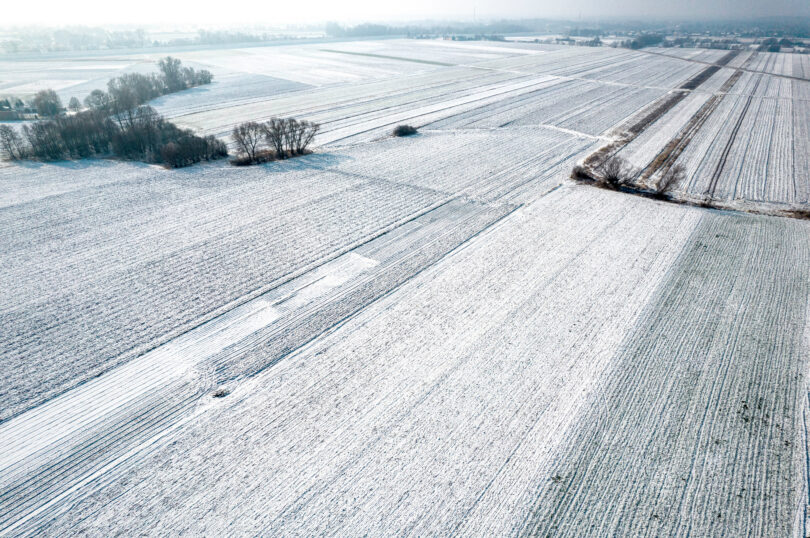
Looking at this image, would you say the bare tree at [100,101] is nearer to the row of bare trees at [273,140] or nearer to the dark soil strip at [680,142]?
the row of bare trees at [273,140]

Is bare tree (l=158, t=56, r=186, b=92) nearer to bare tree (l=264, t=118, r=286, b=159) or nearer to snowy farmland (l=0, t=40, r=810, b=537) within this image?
snowy farmland (l=0, t=40, r=810, b=537)

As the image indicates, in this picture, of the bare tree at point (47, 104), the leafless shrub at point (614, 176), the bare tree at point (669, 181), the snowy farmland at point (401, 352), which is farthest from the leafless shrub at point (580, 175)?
the bare tree at point (47, 104)

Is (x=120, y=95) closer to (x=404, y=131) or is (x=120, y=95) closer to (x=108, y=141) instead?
(x=108, y=141)

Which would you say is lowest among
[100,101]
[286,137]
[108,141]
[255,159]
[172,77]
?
[255,159]

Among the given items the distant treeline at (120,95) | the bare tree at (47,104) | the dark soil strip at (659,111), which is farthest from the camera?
the bare tree at (47,104)

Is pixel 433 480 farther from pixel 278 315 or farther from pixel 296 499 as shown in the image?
pixel 278 315

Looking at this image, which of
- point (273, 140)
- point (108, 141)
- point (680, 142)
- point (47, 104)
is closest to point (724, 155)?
point (680, 142)
